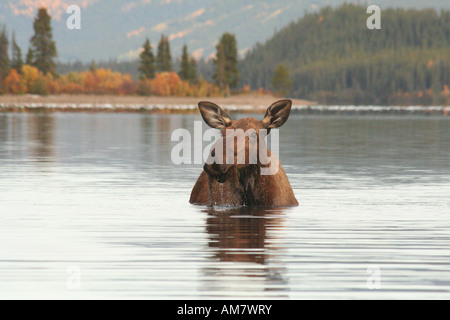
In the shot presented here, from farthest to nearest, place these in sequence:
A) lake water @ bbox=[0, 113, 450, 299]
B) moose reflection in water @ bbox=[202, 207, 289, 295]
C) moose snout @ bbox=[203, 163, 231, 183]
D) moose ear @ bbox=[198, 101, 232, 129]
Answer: moose ear @ bbox=[198, 101, 232, 129] < moose snout @ bbox=[203, 163, 231, 183] < moose reflection in water @ bbox=[202, 207, 289, 295] < lake water @ bbox=[0, 113, 450, 299]

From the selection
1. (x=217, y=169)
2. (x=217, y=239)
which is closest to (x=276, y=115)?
(x=217, y=169)

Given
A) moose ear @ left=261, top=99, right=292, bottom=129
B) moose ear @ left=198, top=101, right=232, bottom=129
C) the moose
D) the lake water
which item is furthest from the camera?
moose ear @ left=261, top=99, right=292, bottom=129

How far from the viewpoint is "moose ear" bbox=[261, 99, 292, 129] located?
20.0 metres

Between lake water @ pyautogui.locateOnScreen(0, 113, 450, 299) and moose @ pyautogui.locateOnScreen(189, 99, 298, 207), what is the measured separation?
0.44 metres

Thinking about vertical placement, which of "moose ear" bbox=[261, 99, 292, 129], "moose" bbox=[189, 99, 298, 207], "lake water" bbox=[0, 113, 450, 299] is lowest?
"lake water" bbox=[0, 113, 450, 299]

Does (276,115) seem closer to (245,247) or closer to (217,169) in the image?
(217,169)

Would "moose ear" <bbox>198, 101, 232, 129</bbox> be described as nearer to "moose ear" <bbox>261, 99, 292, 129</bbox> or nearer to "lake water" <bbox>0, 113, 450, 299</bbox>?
"moose ear" <bbox>261, 99, 292, 129</bbox>

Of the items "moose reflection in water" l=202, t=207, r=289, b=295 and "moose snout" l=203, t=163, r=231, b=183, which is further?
"moose snout" l=203, t=163, r=231, b=183

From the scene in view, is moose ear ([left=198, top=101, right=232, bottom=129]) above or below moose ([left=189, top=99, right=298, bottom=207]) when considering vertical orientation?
above

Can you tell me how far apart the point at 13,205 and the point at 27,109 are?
16765cm

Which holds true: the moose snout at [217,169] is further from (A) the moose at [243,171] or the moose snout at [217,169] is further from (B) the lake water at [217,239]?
(B) the lake water at [217,239]

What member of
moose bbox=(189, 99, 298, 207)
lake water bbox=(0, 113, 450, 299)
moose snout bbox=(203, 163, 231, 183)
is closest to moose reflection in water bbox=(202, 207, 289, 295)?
lake water bbox=(0, 113, 450, 299)

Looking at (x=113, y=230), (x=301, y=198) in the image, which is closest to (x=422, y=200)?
(x=301, y=198)
